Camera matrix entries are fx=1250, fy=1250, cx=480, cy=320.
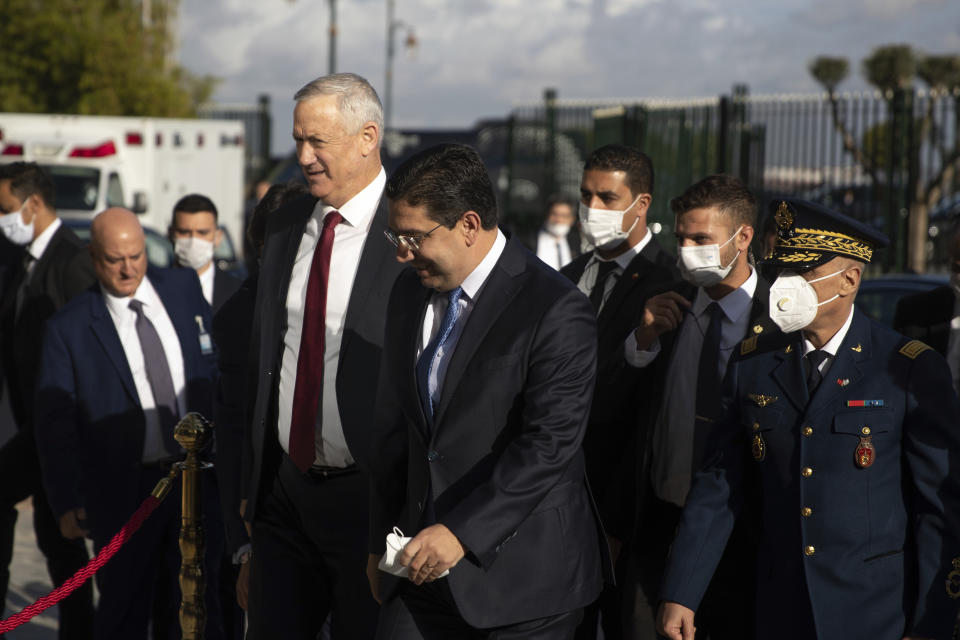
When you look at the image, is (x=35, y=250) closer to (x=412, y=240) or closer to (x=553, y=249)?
(x=412, y=240)

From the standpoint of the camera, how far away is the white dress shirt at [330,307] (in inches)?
157

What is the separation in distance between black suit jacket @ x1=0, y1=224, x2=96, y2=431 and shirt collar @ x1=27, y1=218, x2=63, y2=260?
0.05m

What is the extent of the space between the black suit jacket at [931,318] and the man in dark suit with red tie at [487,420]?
2589mm

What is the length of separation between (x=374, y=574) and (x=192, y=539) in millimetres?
1324

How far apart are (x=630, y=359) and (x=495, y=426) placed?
3.88ft

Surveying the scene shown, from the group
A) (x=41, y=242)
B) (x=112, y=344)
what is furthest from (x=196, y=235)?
(x=112, y=344)

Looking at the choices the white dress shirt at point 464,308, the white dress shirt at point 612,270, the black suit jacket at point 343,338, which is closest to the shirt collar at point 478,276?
the white dress shirt at point 464,308

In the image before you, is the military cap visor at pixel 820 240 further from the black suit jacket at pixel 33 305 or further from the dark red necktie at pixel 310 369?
the black suit jacket at pixel 33 305

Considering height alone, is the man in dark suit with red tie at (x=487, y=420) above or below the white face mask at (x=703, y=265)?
below

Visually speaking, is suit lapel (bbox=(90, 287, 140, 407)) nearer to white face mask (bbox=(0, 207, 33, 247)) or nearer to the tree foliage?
white face mask (bbox=(0, 207, 33, 247))

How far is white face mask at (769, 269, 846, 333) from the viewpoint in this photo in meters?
3.46

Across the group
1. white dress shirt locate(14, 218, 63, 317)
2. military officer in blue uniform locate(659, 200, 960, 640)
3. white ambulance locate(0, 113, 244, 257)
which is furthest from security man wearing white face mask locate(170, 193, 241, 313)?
white ambulance locate(0, 113, 244, 257)

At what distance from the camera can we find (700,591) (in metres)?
3.62

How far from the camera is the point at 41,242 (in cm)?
675
